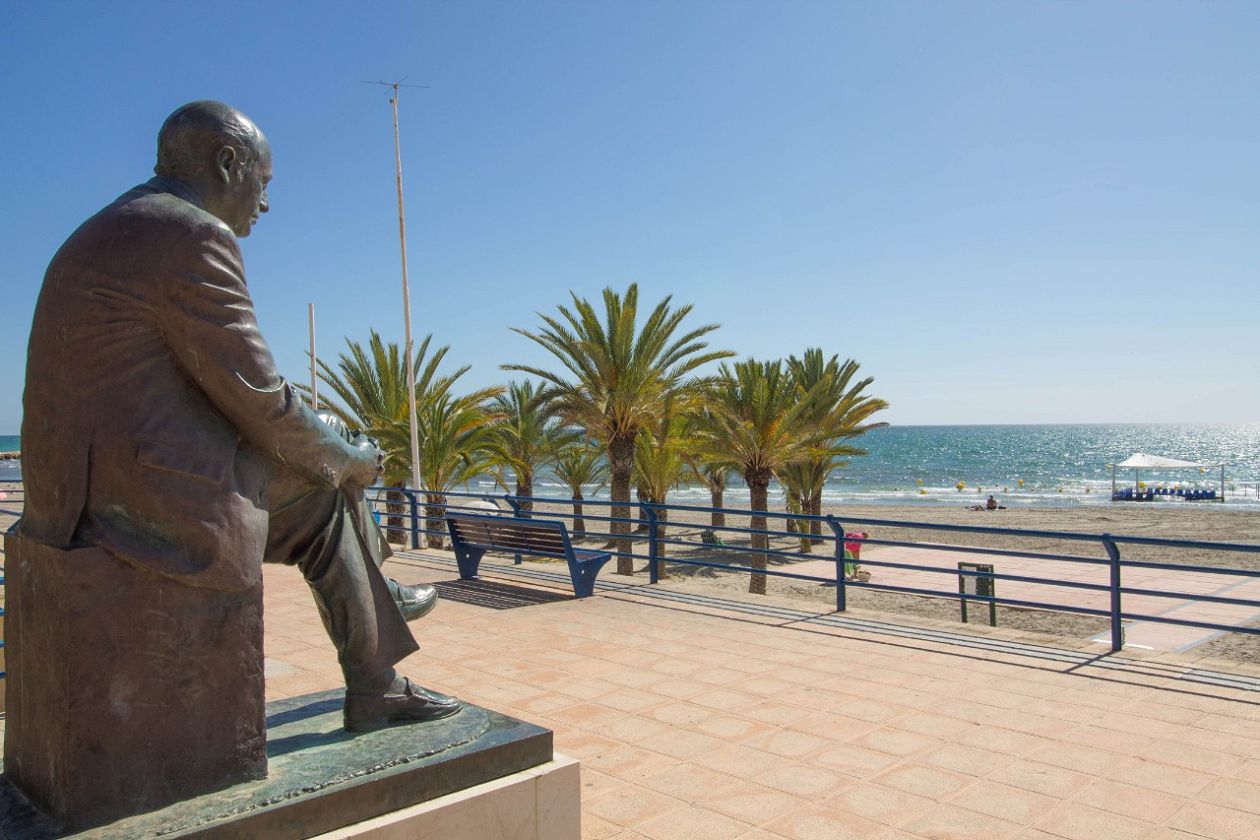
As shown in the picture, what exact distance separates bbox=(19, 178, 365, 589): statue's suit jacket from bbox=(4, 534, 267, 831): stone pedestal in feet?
0.30

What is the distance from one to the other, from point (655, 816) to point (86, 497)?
244 cm

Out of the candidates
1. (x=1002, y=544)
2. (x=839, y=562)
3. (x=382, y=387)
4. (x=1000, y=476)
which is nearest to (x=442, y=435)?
(x=382, y=387)

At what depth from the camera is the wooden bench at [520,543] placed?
8.62 metres

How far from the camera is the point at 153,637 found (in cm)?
232

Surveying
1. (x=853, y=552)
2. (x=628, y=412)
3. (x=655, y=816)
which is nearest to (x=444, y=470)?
(x=628, y=412)

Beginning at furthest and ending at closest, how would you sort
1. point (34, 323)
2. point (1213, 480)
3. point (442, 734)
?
point (1213, 480), point (442, 734), point (34, 323)

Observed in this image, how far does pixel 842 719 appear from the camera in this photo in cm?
489

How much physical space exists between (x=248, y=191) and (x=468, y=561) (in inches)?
292

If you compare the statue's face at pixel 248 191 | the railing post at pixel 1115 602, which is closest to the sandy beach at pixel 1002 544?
the railing post at pixel 1115 602

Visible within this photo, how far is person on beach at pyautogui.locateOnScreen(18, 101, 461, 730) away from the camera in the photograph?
7.61ft

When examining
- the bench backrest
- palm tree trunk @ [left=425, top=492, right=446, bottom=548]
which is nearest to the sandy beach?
the bench backrest

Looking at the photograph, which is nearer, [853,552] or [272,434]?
[272,434]

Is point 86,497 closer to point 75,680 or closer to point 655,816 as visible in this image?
point 75,680

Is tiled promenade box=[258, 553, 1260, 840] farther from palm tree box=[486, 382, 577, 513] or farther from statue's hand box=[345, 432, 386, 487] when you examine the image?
palm tree box=[486, 382, 577, 513]
